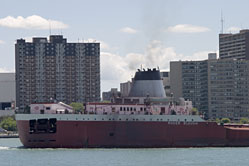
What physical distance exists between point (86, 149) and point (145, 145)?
7672 mm

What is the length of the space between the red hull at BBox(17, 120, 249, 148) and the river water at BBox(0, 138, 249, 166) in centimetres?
198

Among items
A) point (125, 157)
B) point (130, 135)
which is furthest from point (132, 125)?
point (125, 157)

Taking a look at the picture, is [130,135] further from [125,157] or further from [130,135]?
[125,157]

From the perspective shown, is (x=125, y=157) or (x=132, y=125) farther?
(x=132, y=125)

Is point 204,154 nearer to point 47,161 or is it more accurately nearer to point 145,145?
point 145,145

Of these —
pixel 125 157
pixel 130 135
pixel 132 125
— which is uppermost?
pixel 132 125

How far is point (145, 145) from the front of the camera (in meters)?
108

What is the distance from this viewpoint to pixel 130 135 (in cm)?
10662

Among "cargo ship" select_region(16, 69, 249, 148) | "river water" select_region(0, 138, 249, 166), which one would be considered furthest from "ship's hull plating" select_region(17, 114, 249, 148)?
"river water" select_region(0, 138, 249, 166)

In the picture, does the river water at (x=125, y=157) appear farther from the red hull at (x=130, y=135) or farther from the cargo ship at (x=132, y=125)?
the cargo ship at (x=132, y=125)

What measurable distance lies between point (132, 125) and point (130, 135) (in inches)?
49.0

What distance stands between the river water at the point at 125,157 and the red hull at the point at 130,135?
78.1 inches

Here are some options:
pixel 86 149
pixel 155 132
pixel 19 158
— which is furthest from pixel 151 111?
pixel 19 158

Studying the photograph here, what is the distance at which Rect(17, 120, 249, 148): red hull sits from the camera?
104562mm
